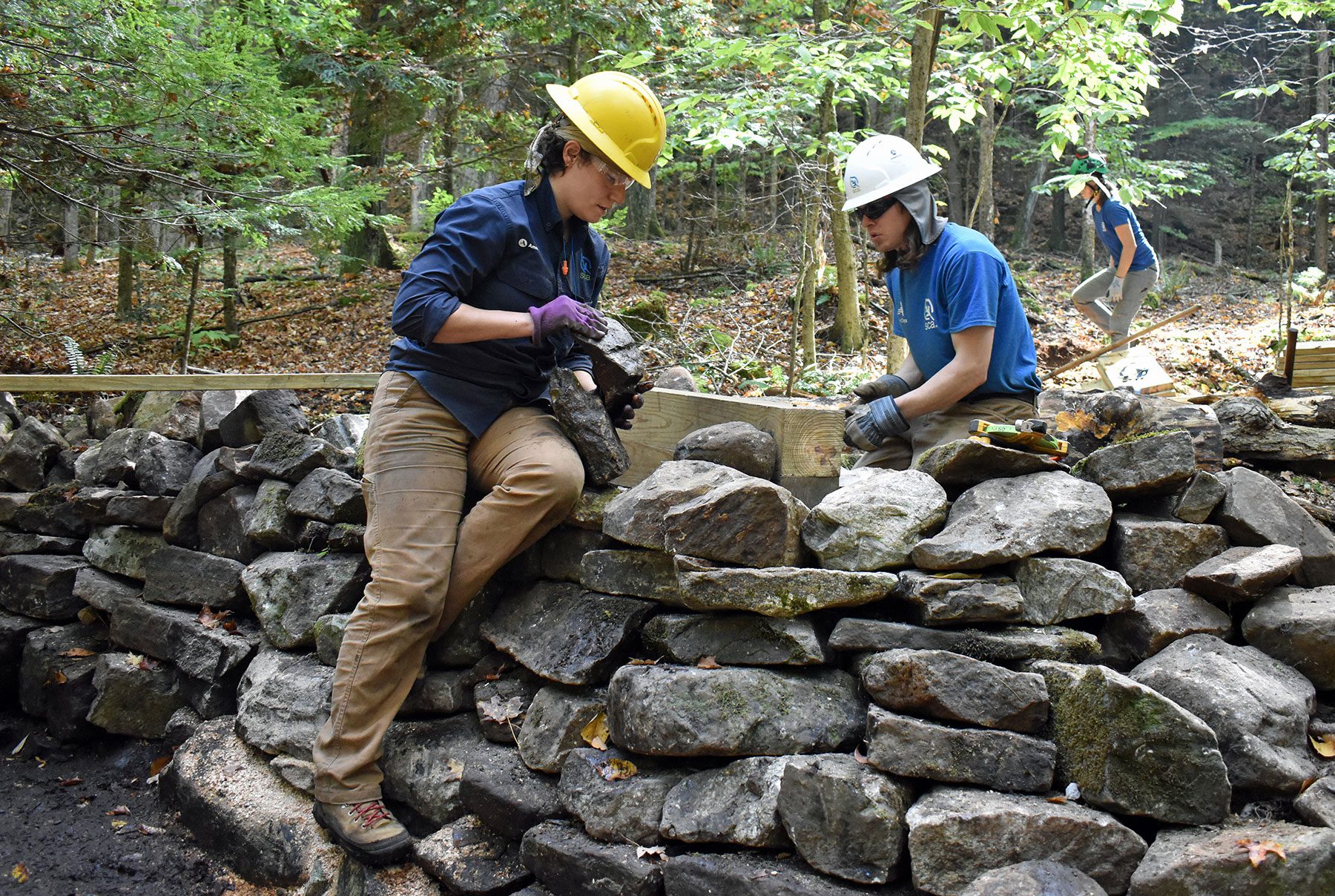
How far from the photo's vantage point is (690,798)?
2910 mm

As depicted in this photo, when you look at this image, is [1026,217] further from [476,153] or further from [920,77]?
[920,77]

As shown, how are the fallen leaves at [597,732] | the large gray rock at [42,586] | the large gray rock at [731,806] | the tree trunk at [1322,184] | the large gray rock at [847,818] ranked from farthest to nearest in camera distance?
the tree trunk at [1322,184] < the large gray rock at [42,586] < the fallen leaves at [597,732] < the large gray rock at [731,806] < the large gray rock at [847,818]

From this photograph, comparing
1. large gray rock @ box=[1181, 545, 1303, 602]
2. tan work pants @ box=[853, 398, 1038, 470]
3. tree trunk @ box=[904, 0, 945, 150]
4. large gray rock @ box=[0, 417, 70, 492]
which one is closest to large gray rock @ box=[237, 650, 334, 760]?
tan work pants @ box=[853, 398, 1038, 470]

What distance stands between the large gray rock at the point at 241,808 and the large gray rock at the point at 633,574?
135 cm

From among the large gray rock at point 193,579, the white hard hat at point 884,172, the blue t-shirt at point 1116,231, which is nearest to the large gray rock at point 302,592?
the large gray rock at point 193,579

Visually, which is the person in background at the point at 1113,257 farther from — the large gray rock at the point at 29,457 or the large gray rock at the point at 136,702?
the large gray rock at the point at 29,457

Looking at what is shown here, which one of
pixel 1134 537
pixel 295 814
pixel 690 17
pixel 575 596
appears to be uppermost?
pixel 690 17

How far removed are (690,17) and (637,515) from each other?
8.87m

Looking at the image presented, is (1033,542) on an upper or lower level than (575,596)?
upper

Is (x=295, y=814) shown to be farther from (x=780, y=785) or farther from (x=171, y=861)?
(x=780, y=785)

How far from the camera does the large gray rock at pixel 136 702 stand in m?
4.66

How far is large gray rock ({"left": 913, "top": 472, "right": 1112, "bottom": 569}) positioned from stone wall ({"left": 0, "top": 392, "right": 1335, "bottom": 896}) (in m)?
0.01

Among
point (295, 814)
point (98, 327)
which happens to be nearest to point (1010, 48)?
point (295, 814)

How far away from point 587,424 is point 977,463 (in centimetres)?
139
